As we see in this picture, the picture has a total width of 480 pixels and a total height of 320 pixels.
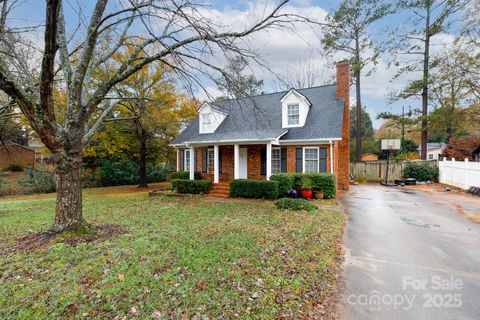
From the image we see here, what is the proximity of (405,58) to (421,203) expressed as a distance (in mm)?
16571

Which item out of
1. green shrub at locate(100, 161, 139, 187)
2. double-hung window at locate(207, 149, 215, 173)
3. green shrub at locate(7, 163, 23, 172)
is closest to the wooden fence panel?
double-hung window at locate(207, 149, 215, 173)

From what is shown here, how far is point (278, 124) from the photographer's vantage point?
14.4 metres

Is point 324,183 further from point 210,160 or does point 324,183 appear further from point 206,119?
point 206,119

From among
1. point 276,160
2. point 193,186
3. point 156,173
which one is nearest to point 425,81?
point 276,160

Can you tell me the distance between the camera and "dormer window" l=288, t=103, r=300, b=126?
545 inches

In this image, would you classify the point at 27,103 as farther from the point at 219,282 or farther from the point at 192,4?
the point at 219,282

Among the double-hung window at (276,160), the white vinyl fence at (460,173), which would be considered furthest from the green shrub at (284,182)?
the white vinyl fence at (460,173)

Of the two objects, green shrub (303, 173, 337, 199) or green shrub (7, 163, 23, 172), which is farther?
green shrub (7, 163, 23, 172)

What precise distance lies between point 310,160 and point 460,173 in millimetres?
9723

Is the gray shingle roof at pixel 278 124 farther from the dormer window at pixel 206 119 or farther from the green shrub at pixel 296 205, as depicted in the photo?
the green shrub at pixel 296 205

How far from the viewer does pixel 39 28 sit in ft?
19.8

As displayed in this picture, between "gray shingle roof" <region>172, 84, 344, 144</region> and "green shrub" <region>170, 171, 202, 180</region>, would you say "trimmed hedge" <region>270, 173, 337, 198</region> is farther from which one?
"green shrub" <region>170, 171, 202, 180</region>

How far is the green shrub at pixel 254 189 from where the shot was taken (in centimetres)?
1083

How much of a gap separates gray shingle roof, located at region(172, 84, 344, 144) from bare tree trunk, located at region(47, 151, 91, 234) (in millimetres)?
6790
